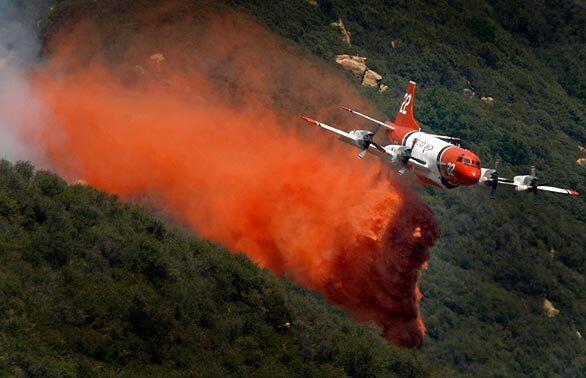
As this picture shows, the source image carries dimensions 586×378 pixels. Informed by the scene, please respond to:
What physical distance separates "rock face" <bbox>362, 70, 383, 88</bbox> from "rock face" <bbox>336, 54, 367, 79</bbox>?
509 mm

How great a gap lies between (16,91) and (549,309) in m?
49.6

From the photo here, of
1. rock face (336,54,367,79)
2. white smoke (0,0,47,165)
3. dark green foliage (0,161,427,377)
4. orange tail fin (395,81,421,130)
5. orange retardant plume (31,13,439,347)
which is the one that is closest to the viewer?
dark green foliage (0,161,427,377)

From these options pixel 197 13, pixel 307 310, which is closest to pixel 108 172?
pixel 307 310

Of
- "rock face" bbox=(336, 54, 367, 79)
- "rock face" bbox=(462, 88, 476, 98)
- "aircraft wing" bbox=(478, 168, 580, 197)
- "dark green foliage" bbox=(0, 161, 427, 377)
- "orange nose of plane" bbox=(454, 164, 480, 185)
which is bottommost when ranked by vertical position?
"rock face" bbox=(462, 88, 476, 98)

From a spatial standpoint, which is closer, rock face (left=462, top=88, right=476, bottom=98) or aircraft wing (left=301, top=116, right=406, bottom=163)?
aircraft wing (left=301, top=116, right=406, bottom=163)

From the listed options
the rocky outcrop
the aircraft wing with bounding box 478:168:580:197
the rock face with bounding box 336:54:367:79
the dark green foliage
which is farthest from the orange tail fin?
the rock face with bounding box 336:54:367:79

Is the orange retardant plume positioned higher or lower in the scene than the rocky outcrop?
higher

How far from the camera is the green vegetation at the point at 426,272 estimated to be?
214 ft

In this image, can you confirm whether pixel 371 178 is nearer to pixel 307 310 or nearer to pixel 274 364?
pixel 307 310

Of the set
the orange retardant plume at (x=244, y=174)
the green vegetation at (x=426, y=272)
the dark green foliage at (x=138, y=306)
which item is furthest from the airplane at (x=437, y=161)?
the green vegetation at (x=426, y=272)

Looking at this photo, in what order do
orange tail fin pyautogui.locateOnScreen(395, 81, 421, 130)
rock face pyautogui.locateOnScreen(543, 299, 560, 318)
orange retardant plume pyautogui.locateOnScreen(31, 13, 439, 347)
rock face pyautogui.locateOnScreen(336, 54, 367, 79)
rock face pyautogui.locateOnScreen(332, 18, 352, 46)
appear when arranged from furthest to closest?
rock face pyautogui.locateOnScreen(332, 18, 352, 46)
rock face pyautogui.locateOnScreen(336, 54, 367, 79)
rock face pyautogui.locateOnScreen(543, 299, 560, 318)
orange tail fin pyautogui.locateOnScreen(395, 81, 421, 130)
orange retardant plume pyautogui.locateOnScreen(31, 13, 439, 347)

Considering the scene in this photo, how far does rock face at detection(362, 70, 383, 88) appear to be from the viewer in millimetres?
134675

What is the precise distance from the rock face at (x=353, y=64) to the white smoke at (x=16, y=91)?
148 feet

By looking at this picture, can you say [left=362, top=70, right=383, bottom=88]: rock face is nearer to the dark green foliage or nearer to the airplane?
the airplane
